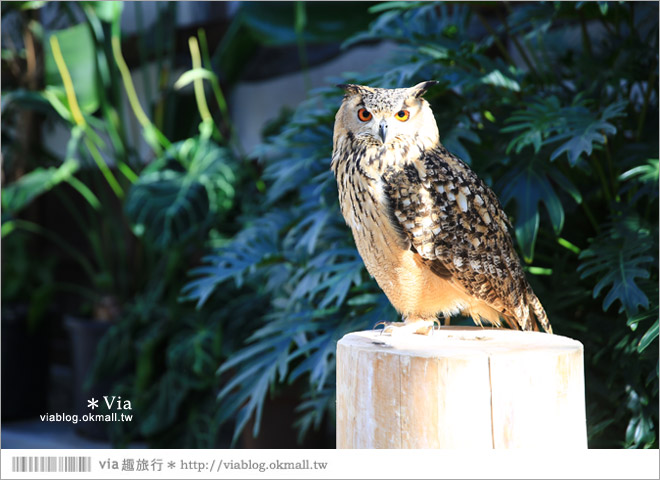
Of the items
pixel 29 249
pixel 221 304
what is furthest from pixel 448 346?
pixel 29 249

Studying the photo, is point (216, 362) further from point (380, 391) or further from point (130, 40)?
point (130, 40)

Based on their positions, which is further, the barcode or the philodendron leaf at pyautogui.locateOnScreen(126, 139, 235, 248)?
the philodendron leaf at pyautogui.locateOnScreen(126, 139, 235, 248)

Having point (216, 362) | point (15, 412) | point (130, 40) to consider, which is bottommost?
point (15, 412)

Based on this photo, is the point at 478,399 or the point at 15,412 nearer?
the point at 478,399

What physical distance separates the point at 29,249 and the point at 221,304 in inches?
78.1

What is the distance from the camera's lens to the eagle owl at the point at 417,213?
140 centimetres

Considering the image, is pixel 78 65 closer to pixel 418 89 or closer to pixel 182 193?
pixel 182 193

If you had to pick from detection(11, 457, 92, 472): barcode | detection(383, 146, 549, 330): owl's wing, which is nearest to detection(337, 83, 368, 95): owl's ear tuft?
detection(383, 146, 549, 330): owl's wing

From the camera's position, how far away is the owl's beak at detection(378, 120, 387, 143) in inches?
53.4

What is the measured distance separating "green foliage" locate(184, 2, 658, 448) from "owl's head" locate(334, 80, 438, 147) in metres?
0.41

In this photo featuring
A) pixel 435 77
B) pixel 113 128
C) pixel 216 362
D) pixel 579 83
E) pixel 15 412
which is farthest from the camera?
pixel 15 412

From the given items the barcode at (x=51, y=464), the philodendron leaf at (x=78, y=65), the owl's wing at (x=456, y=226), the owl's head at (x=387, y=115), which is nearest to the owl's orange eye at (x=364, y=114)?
the owl's head at (x=387, y=115)

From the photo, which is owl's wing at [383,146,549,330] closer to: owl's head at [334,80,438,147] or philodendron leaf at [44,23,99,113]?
owl's head at [334,80,438,147]

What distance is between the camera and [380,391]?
1.30 metres
